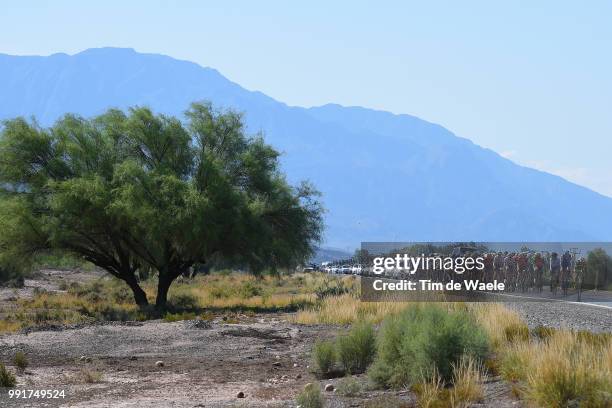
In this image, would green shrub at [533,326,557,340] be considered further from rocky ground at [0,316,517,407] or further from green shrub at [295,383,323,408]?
green shrub at [295,383,323,408]

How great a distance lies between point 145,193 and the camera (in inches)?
1417

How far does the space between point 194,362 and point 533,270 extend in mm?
21527

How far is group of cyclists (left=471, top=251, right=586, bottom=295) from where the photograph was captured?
1427 inches

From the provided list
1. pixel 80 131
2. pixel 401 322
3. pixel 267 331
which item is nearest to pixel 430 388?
pixel 401 322

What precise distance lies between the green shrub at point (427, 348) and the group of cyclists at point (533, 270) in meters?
21.7

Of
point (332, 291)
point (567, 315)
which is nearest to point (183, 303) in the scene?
point (332, 291)

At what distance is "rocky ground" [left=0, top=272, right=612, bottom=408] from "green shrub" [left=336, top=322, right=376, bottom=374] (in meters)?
0.77

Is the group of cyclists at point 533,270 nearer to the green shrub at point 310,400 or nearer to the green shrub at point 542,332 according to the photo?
the green shrub at point 542,332

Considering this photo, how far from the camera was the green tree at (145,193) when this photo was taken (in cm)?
3584

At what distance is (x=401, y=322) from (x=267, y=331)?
1034 centimetres

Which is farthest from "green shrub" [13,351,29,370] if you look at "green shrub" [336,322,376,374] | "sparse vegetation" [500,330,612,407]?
"sparse vegetation" [500,330,612,407]

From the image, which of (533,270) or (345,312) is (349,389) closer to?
(345,312)

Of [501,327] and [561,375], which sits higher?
[501,327]

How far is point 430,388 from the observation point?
12273 mm
